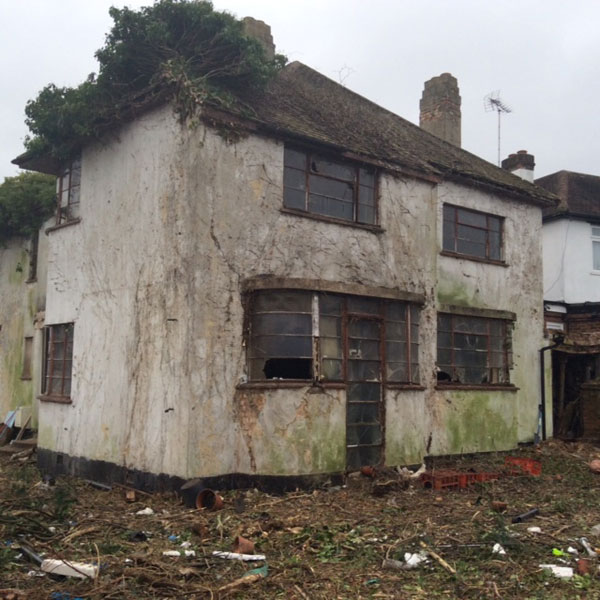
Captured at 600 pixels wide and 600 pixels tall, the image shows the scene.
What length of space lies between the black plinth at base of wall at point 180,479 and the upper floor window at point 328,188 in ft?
14.9

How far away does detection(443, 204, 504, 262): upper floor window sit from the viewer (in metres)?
15.2

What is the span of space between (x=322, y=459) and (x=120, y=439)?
3412 millimetres

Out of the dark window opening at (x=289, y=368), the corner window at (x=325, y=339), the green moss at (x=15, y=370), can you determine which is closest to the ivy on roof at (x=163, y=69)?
the corner window at (x=325, y=339)

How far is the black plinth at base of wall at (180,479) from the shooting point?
10680 mm

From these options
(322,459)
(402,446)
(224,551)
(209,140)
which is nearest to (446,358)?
(402,446)

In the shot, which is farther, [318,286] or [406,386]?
[406,386]

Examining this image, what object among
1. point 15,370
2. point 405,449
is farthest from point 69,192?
point 405,449

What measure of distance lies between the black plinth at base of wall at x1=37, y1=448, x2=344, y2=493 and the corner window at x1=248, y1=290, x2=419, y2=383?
1.60 m

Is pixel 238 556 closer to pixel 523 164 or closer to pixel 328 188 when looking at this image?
pixel 328 188

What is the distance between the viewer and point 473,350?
15.2 meters

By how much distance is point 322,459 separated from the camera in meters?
11.5

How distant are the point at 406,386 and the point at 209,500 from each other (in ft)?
14.9

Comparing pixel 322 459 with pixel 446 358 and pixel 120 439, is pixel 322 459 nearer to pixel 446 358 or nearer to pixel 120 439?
pixel 120 439

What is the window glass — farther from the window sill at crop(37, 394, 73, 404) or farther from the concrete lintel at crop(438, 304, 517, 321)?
the window sill at crop(37, 394, 73, 404)
